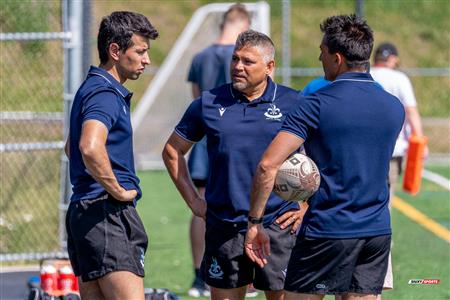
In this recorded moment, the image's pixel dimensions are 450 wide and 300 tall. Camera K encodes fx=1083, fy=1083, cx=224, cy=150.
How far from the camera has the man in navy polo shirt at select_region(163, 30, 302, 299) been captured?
6.16 meters

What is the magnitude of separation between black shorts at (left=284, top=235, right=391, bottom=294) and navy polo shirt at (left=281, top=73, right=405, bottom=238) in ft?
0.18

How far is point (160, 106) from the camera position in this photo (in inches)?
672

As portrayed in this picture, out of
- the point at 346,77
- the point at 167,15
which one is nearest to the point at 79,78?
the point at 346,77

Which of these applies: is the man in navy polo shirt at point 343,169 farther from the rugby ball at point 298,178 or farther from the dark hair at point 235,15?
the dark hair at point 235,15

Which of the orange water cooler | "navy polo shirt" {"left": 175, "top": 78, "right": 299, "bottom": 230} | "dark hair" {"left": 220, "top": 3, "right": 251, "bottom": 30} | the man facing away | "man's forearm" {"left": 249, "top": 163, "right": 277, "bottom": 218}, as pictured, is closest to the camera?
"man's forearm" {"left": 249, "top": 163, "right": 277, "bottom": 218}

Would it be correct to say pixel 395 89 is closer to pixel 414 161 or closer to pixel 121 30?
pixel 414 161

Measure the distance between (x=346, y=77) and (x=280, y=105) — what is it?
87 centimetres

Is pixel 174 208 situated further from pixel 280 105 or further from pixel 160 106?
pixel 280 105

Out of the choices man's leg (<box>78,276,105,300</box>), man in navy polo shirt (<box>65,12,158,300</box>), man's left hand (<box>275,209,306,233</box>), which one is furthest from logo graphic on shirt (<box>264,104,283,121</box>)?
man's leg (<box>78,276,105,300</box>)

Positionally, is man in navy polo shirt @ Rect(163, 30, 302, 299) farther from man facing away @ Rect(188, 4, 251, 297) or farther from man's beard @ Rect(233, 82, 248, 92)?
man facing away @ Rect(188, 4, 251, 297)

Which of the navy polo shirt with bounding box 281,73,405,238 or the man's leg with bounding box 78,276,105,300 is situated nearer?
the navy polo shirt with bounding box 281,73,405,238

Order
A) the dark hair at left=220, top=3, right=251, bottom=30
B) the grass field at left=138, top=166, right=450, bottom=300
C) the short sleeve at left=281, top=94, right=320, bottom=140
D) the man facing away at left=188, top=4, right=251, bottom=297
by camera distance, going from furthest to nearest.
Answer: the dark hair at left=220, top=3, right=251, bottom=30 → the grass field at left=138, top=166, right=450, bottom=300 → the man facing away at left=188, top=4, right=251, bottom=297 → the short sleeve at left=281, top=94, right=320, bottom=140

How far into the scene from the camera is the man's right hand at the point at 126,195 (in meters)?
5.69

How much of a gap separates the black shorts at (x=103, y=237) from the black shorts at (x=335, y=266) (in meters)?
0.87
